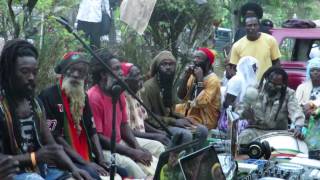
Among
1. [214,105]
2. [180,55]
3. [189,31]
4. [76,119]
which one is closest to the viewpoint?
[76,119]

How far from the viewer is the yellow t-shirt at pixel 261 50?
9094 millimetres

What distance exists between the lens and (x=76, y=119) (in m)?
5.25

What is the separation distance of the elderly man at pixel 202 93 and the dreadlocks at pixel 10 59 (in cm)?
358

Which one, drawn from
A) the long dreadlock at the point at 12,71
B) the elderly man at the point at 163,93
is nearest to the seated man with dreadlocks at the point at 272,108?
the elderly man at the point at 163,93

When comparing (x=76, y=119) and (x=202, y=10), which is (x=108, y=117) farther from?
(x=202, y=10)

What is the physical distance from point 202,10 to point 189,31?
581mm

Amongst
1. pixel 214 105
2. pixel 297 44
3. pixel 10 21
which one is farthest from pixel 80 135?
pixel 297 44

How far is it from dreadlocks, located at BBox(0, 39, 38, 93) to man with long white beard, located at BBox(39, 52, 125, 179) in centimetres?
71

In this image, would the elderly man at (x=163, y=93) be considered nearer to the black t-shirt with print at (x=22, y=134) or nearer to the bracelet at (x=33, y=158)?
the black t-shirt with print at (x=22, y=134)

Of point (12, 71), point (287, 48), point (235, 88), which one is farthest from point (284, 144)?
point (287, 48)

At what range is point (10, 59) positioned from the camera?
14.7ft

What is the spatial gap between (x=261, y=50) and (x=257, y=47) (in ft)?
0.24

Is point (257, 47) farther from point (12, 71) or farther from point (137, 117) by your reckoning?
point (12, 71)

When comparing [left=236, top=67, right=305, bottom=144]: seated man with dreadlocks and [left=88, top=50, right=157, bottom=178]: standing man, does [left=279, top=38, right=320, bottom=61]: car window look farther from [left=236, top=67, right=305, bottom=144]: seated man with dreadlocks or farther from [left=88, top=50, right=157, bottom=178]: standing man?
[left=88, top=50, right=157, bottom=178]: standing man
